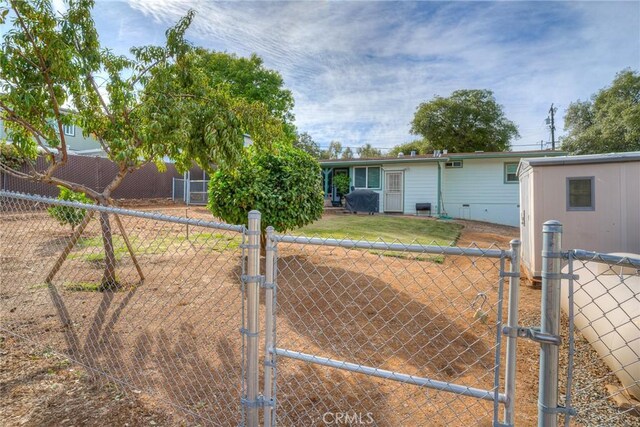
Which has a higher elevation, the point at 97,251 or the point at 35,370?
the point at 97,251

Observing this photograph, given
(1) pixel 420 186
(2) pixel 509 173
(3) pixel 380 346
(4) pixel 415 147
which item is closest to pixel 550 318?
(3) pixel 380 346

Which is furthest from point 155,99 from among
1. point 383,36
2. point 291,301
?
point 383,36

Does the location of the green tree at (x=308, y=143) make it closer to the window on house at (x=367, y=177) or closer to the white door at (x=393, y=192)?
the window on house at (x=367, y=177)

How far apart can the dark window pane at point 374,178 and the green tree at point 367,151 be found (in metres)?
25.2

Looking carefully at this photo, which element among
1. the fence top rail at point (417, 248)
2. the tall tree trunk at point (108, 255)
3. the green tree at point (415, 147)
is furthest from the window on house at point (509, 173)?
the fence top rail at point (417, 248)

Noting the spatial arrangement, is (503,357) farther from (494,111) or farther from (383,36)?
(494,111)

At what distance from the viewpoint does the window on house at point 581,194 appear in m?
5.84

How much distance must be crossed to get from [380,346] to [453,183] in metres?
15.7

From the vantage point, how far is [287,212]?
615 centimetres

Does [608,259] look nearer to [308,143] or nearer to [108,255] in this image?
[108,255]

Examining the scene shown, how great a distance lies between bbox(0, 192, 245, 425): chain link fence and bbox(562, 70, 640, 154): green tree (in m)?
25.9

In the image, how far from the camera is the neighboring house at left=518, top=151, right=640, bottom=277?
18.4 feet

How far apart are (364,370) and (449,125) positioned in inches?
1255

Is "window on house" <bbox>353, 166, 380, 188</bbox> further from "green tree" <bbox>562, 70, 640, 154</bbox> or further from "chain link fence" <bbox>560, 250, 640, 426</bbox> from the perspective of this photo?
"chain link fence" <bbox>560, 250, 640, 426</bbox>
